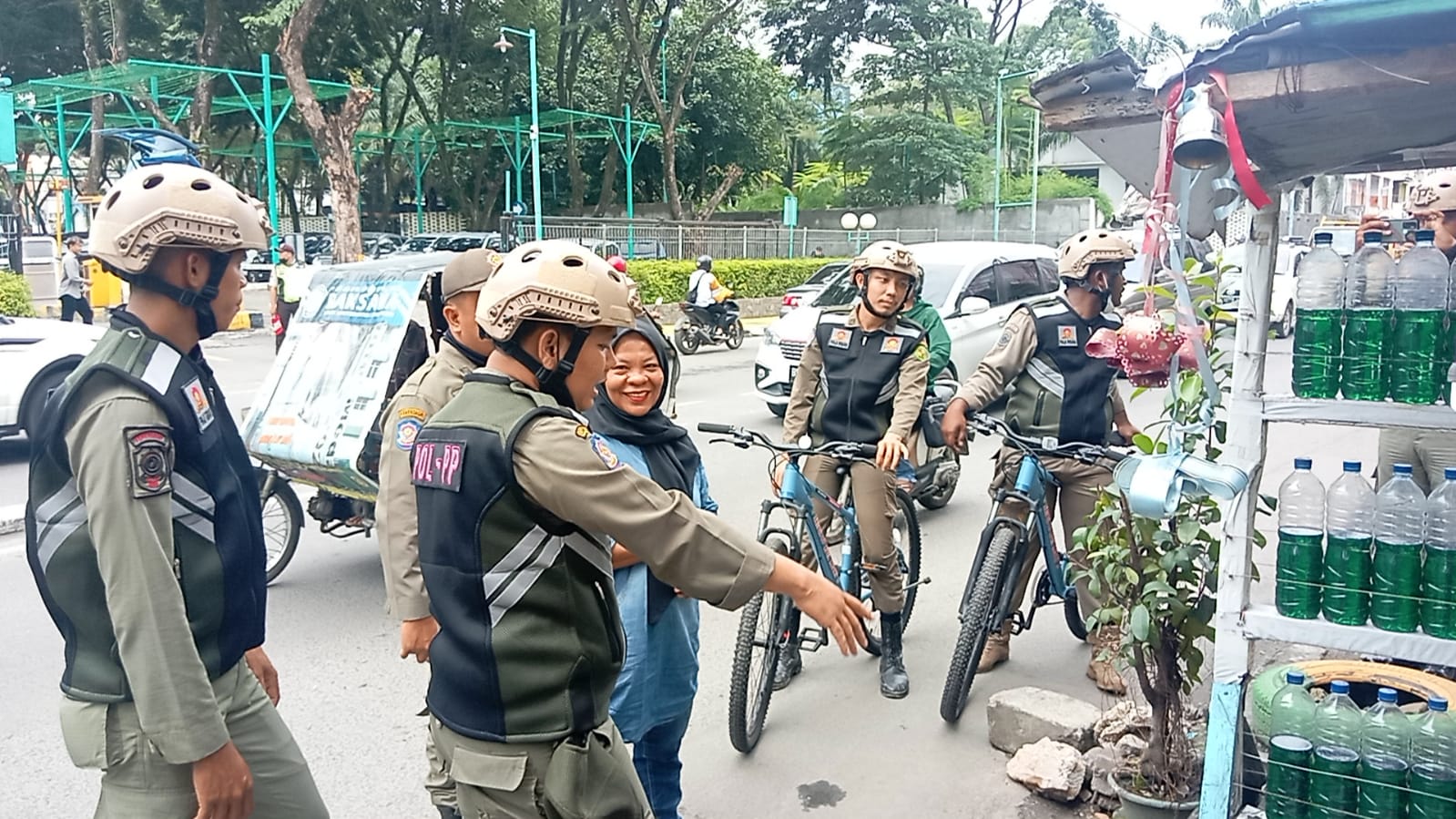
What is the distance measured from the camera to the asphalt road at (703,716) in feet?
12.0

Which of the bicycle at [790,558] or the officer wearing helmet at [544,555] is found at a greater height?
the officer wearing helmet at [544,555]

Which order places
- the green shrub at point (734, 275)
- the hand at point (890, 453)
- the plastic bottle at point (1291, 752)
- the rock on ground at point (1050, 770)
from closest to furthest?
the plastic bottle at point (1291, 752) < the rock on ground at point (1050, 770) < the hand at point (890, 453) < the green shrub at point (734, 275)

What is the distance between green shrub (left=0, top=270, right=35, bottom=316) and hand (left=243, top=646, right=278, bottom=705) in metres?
15.2

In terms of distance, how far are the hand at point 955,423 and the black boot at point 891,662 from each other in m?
0.79

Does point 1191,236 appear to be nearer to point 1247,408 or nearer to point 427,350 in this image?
point 1247,408

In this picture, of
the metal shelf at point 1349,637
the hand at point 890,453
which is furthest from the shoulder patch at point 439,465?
the hand at point 890,453

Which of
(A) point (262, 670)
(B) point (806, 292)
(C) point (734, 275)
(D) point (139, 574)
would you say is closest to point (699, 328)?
(B) point (806, 292)

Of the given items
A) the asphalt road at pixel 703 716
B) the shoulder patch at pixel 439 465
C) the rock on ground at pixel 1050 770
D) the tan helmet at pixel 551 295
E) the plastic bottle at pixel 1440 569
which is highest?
the tan helmet at pixel 551 295

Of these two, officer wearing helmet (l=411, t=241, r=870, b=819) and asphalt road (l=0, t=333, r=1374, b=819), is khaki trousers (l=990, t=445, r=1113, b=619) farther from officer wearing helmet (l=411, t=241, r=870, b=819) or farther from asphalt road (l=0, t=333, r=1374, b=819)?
officer wearing helmet (l=411, t=241, r=870, b=819)

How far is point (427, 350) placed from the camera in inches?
215

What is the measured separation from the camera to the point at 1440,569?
240cm

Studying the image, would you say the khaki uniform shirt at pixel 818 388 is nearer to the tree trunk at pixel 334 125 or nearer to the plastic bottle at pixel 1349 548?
the plastic bottle at pixel 1349 548

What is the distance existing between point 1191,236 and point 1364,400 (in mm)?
546

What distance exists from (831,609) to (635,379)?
3.75ft
